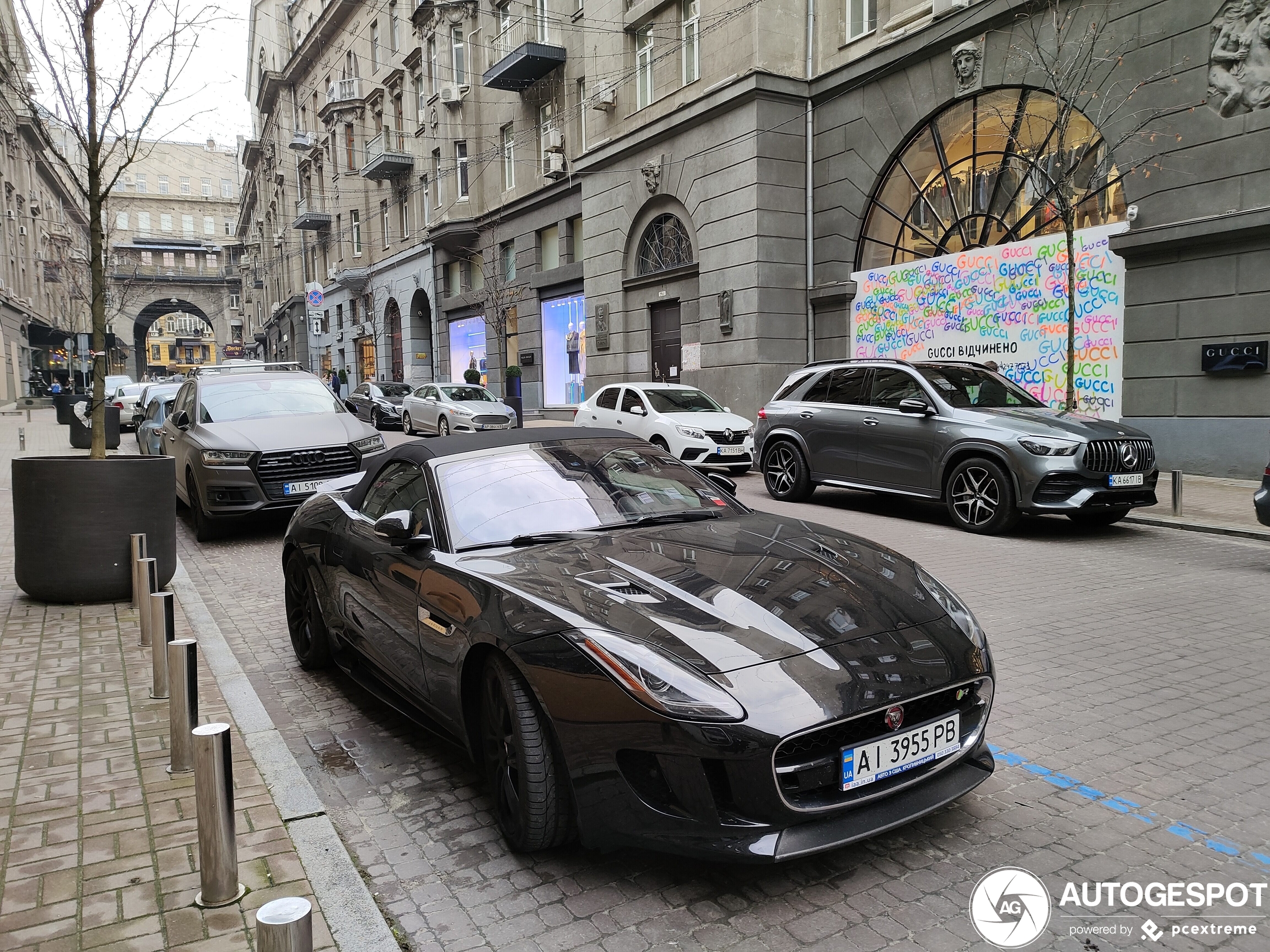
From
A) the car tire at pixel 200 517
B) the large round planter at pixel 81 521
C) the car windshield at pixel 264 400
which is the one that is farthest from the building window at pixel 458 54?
the large round planter at pixel 81 521

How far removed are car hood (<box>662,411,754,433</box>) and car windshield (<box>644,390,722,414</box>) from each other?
22 cm

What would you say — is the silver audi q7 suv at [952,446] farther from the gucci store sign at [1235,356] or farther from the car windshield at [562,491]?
the car windshield at [562,491]

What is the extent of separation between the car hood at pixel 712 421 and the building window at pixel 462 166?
21.4m

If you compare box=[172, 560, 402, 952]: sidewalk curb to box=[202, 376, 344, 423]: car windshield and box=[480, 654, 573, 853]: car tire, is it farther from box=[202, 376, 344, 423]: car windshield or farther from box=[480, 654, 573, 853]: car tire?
box=[202, 376, 344, 423]: car windshield

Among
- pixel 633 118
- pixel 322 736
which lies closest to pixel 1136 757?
pixel 322 736

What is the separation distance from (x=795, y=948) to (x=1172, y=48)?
15.1 meters

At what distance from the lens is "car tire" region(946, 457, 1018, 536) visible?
9312mm

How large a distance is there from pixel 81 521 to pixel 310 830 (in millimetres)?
4374

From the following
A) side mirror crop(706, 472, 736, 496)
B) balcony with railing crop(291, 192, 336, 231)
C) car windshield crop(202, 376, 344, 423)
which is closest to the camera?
side mirror crop(706, 472, 736, 496)

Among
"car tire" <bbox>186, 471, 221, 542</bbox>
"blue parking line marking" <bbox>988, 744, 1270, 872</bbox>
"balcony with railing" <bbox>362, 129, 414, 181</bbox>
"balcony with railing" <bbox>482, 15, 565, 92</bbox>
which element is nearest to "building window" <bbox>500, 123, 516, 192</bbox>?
"balcony with railing" <bbox>482, 15, 565, 92</bbox>

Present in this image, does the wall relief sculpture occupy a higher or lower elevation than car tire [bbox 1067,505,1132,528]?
higher

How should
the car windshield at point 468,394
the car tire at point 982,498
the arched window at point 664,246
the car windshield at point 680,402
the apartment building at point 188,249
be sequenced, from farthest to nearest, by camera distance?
the apartment building at point 188,249 → the car windshield at point 468,394 → the arched window at point 664,246 → the car windshield at point 680,402 → the car tire at point 982,498

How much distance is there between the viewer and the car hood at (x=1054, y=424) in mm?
9148

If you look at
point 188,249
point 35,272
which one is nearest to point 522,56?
point 35,272
